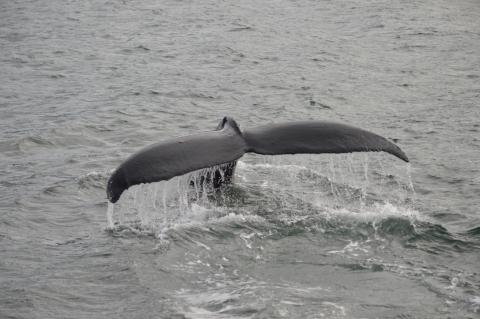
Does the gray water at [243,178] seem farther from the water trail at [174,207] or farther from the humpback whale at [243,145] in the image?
the humpback whale at [243,145]

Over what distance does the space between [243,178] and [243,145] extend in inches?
88.9

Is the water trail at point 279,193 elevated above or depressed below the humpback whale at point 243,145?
below

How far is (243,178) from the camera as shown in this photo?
917cm

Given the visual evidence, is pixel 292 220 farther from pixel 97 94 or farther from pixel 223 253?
pixel 97 94

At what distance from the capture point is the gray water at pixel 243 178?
6406mm

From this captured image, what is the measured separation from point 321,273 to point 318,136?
1.15m

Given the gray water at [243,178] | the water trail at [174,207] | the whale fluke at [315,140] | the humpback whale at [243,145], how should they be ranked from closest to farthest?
the humpback whale at [243,145], the gray water at [243,178], the whale fluke at [315,140], the water trail at [174,207]

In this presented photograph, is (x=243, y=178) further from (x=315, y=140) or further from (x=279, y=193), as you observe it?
(x=315, y=140)

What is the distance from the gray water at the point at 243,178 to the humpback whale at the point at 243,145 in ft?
3.01

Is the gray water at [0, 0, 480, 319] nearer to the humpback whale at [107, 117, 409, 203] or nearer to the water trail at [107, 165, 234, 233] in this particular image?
the water trail at [107, 165, 234, 233]

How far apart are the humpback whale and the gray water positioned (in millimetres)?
918

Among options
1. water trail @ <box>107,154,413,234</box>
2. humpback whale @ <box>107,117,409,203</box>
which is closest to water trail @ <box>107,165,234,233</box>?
water trail @ <box>107,154,413,234</box>

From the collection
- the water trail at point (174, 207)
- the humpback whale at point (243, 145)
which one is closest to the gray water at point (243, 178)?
the water trail at point (174, 207)

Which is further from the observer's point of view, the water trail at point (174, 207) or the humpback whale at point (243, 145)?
the water trail at point (174, 207)
